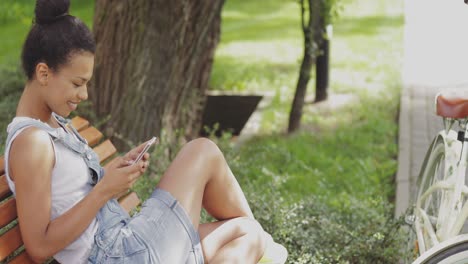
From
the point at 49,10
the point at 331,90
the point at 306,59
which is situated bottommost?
the point at 331,90

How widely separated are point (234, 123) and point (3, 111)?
255 cm

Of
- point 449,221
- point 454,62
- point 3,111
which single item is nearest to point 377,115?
point 454,62

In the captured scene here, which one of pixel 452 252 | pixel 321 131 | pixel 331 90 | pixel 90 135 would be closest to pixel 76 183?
pixel 90 135

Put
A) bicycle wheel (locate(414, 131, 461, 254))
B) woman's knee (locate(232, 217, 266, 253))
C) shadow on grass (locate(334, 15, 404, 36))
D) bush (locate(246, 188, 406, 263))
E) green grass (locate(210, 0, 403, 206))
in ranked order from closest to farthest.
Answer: woman's knee (locate(232, 217, 266, 253)) < bicycle wheel (locate(414, 131, 461, 254)) < bush (locate(246, 188, 406, 263)) < green grass (locate(210, 0, 403, 206)) < shadow on grass (locate(334, 15, 404, 36))

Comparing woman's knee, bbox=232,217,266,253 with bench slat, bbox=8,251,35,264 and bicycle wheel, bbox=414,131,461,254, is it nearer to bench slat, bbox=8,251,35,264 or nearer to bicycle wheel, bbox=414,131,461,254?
bicycle wheel, bbox=414,131,461,254

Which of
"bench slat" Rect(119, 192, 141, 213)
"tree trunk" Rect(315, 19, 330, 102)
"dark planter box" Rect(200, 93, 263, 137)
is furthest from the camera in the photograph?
"tree trunk" Rect(315, 19, 330, 102)

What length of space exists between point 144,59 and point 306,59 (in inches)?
68.9

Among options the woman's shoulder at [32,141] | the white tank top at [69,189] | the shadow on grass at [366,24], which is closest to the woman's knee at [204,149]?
the white tank top at [69,189]

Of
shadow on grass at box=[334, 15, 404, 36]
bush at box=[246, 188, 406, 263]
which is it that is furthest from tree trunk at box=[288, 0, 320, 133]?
shadow on grass at box=[334, 15, 404, 36]

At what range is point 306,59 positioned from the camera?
22.6ft

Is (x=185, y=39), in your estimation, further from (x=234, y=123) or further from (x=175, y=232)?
(x=175, y=232)

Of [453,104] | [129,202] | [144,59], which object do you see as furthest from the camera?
[144,59]

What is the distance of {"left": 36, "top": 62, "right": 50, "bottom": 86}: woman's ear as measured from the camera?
2.90 m

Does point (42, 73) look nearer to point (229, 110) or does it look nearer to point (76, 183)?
point (76, 183)
